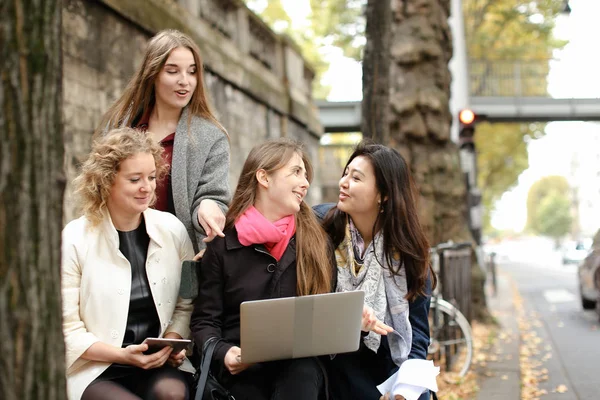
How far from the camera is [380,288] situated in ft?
11.6

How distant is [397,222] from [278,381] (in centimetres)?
97

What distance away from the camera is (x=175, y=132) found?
11.9 feet

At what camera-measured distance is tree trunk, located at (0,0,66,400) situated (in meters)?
1.91

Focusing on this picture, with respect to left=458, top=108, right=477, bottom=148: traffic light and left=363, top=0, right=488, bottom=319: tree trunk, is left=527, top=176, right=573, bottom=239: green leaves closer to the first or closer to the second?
left=458, top=108, right=477, bottom=148: traffic light

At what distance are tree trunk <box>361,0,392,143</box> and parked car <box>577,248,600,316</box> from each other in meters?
5.72

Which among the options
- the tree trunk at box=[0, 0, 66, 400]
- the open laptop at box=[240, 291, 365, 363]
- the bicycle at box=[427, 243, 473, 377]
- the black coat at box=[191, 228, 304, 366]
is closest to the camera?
the tree trunk at box=[0, 0, 66, 400]

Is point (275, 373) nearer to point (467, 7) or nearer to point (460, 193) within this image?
point (460, 193)

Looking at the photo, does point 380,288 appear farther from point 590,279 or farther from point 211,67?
point 590,279

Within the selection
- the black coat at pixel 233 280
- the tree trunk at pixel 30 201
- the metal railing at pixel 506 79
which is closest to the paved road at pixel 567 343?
the black coat at pixel 233 280

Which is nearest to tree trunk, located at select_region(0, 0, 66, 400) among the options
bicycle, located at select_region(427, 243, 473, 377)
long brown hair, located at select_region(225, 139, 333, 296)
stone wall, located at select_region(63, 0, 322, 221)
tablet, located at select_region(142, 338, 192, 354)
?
tablet, located at select_region(142, 338, 192, 354)

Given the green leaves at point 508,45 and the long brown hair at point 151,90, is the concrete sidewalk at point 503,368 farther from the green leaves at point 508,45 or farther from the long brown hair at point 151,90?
the green leaves at point 508,45

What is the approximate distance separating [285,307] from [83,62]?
15.8ft

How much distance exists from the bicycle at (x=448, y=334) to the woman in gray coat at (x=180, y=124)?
3790mm

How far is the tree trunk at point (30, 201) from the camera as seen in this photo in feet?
6.28
